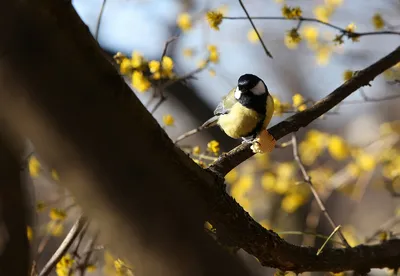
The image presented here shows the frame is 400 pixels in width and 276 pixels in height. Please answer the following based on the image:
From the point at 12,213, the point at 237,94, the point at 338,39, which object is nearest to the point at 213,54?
the point at 237,94

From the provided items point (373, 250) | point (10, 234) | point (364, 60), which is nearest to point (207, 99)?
point (364, 60)

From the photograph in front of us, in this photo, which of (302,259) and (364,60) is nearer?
(302,259)

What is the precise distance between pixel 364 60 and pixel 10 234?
2.60 meters

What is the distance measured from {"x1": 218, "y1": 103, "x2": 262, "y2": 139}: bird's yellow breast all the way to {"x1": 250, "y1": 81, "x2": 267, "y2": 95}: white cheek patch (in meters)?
0.05

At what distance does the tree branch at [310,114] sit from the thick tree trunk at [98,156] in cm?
77

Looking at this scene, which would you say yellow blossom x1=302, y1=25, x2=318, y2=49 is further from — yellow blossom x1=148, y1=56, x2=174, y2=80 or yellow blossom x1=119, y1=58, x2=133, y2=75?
yellow blossom x1=119, y1=58, x2=133, y2=75

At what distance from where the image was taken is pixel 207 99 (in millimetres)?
3178

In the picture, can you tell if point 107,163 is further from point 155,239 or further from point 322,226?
point 322,226

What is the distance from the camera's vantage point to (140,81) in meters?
1.47

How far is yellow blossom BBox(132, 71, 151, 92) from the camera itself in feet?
4.77

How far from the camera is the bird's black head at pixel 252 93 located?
1517mm

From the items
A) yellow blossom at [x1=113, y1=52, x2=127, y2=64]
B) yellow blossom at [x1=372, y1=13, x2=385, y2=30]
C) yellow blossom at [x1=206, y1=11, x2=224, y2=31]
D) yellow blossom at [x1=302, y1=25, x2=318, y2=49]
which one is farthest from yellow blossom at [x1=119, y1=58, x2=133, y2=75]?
yellow blossom at [x1=302, y1=25, x2=318, y2=49]

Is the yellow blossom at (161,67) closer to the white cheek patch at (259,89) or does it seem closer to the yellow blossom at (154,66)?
the yellow blossom at (154,66)

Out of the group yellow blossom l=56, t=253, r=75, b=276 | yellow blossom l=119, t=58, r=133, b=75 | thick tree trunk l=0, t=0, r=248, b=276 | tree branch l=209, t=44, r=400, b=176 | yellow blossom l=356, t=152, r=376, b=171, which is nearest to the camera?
thick tree trunk l=0, t=0, r=248, b=276
